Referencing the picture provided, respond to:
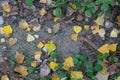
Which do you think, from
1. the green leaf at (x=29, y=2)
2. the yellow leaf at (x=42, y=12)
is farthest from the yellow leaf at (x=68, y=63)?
the green leaf at (x=29, y=2)

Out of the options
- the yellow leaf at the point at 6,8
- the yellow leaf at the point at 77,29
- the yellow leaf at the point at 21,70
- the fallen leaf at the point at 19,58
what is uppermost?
the yellow leaf at the point at 6,8

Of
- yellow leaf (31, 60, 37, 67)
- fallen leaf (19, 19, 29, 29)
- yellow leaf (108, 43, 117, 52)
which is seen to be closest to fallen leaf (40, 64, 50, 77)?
yellow leaf (31, 60, 37, 67)

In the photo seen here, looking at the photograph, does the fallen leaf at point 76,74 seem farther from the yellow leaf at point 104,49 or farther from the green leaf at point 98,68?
the yellow leaf at point 104,49

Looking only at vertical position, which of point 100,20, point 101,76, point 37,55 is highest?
point 100,20

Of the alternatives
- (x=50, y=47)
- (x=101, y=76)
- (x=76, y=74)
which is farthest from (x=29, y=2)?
(x=101, y=76)

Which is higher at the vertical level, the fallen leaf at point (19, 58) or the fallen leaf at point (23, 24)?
the fallen leaf at point (23, 24)

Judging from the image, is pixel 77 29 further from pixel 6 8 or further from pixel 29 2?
pixel 6 8

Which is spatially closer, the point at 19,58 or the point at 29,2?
the point at 19,58

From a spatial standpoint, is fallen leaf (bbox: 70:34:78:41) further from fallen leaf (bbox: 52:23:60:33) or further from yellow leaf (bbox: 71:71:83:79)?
yellow leaf (bbox: 71:71:83:79)

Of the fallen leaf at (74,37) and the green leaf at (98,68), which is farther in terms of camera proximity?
the fallen leaf at (74,37)

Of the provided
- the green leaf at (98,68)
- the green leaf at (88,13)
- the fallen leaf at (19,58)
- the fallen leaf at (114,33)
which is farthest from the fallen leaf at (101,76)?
the fallen leaf at (19,58)

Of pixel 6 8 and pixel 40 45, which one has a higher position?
pixel 6 8

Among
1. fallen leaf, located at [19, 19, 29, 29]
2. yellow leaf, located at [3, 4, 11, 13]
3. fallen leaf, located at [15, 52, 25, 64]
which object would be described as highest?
yellow leaf, located at [3, 4, 11, 13]
